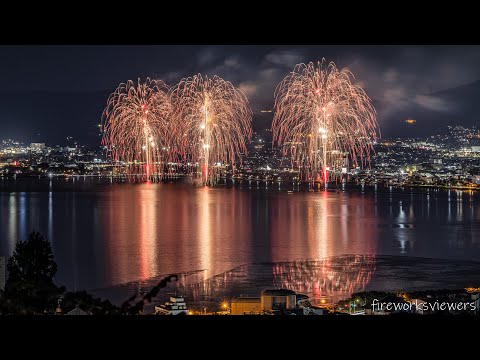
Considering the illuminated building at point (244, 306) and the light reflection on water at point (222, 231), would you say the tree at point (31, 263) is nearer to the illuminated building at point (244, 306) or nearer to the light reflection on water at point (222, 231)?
the light reflection on water at point (222, 231)

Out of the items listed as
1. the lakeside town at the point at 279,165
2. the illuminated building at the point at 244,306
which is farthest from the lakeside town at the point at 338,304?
the lakeside town at the point at 279,165

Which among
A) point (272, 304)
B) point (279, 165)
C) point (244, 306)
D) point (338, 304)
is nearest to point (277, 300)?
point (272, 304)

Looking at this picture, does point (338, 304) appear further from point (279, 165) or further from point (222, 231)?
point (279, 165)

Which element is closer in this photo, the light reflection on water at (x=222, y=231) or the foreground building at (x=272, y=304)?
the foreground building at (x=272, y=304)

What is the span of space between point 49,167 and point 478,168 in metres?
26.2

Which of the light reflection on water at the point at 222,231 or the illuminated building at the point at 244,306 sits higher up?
the light reflection on water at the point at 222,231

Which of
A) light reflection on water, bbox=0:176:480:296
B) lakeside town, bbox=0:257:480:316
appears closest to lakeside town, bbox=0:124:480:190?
light reflection on water, bbox=0:176:480:296

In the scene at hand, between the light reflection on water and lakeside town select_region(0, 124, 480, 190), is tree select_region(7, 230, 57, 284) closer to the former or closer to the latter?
the light reflection on water

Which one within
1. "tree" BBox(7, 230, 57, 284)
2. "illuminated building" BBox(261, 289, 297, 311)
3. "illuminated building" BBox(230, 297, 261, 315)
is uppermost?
"tree" BBox(7, 230, 57, 284)

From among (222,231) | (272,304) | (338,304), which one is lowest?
(338,304)

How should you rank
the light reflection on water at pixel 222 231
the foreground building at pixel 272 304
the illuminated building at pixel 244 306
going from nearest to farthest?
the foreground building at pixel 272 304, the illuminated building at pixel 244 306, the light reflection on water at pixel 222 231

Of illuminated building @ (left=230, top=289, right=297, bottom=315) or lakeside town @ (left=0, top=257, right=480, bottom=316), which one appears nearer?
lakeside town @ (left=0, top=257, right=480, bottom=316)

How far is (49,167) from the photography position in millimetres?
43688
